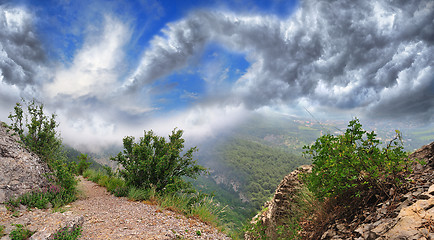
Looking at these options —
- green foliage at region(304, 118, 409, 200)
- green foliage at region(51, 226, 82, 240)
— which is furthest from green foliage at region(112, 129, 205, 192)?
green foliage at region(304, 118, 409, 200)

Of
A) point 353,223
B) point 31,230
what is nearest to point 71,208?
point 31,230

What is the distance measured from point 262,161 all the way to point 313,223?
640 feet

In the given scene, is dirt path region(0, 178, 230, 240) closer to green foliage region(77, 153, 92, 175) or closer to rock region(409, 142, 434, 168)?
rock region(409, 142, 434, 168)

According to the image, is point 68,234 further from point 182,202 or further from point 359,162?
point 359,162

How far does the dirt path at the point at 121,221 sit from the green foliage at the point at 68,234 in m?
0.19

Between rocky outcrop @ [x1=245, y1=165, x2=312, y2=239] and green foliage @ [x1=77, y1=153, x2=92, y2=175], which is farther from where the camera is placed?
green foliage @ [x1=77, y1=153, x2=92, y2=175]

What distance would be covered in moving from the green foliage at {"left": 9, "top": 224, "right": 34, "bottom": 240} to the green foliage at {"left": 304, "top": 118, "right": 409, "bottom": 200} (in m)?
7.03

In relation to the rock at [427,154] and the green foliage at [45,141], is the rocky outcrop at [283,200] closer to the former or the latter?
the rock at [427,154]

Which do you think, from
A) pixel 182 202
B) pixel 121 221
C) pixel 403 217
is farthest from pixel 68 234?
pixel 403 217

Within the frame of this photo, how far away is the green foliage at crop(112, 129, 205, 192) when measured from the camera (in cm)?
987

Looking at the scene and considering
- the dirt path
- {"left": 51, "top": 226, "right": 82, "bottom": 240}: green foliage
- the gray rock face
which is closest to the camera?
{"left": 51, "top": 226, "right": 82, "bottom": 240}: green foliage

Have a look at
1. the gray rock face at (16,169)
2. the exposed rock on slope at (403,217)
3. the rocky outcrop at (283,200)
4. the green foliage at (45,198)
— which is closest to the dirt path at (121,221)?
the green foliage at (45,198)

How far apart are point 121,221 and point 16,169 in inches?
199

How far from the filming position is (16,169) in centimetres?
751
